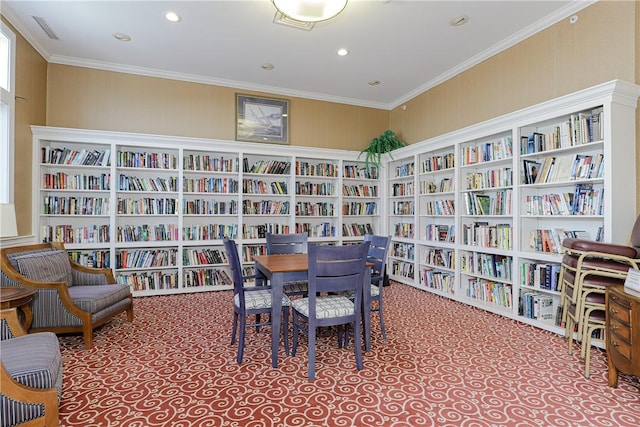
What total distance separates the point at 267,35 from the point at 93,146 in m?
3.03

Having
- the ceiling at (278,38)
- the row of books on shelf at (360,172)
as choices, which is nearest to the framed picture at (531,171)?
the ceiling at (278,38)

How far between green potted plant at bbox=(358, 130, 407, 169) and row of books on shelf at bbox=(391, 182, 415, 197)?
20.6 inches

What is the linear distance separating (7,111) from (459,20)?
5.18 meters

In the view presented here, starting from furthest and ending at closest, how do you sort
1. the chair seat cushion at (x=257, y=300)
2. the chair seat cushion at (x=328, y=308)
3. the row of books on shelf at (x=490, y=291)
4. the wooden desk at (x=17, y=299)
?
the row of books on shelf at (x=490, y=291) → the chair seat cushion at (x=257, y=300) → the chair seat cushion at (x=328, y=308) → the wooden desk at (x=17, y=299)

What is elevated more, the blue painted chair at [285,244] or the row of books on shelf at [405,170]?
the row of books on shelf at [405,170]

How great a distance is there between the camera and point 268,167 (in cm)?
570

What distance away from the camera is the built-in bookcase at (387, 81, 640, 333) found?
3.06 meters

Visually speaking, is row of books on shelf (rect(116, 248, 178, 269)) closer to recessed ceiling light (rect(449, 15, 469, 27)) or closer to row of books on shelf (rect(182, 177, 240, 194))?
row of books on shelf (rect(182, 177, 240, 194))

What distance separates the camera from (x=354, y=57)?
15.5 ft

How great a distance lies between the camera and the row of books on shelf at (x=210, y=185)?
5266 millimetres

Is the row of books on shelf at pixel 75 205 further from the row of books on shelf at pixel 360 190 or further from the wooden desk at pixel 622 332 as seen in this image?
the wooden desk at pixel 622 332

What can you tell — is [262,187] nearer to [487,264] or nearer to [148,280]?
[148,280]

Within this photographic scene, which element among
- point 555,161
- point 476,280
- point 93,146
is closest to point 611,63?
point 555,161

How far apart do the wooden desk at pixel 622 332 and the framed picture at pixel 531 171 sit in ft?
5.54
